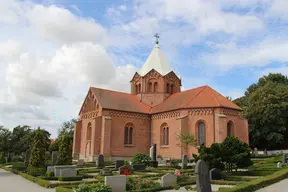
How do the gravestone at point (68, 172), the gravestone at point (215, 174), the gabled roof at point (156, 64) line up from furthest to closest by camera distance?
the gabled roof at point (156, 64), the gravestone at point (68, 172), the gravestone at point (215, 174)

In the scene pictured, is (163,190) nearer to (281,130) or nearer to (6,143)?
(281,130)

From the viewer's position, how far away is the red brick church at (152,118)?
34531 millimetres

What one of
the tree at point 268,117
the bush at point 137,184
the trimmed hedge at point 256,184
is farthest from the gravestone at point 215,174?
the tree at point 268,117

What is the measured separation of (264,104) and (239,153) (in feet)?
86.7

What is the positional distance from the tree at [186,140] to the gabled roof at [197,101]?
3.81 m

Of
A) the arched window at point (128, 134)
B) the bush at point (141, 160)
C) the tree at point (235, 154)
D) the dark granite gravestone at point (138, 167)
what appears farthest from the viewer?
the arched window at point (128, 134)

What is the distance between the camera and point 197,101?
118ft

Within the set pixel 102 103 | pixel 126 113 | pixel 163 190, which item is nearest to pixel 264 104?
pixel 126 113

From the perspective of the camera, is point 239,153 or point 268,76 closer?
point 239,153

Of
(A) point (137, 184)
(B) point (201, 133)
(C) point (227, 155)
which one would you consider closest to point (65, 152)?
(A) point (137, 184)

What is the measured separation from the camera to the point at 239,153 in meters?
20.4

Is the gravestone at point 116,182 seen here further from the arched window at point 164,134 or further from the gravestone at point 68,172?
the arched window at point 164,134

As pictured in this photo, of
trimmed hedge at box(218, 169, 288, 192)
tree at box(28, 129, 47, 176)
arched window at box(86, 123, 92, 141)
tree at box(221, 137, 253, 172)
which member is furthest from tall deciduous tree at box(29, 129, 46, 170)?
trimmed hedge at box(218, 169, 288, 192)

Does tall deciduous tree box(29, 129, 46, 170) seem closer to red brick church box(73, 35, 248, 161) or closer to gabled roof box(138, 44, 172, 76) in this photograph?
red brick church box(73, 35, 248, 161)
